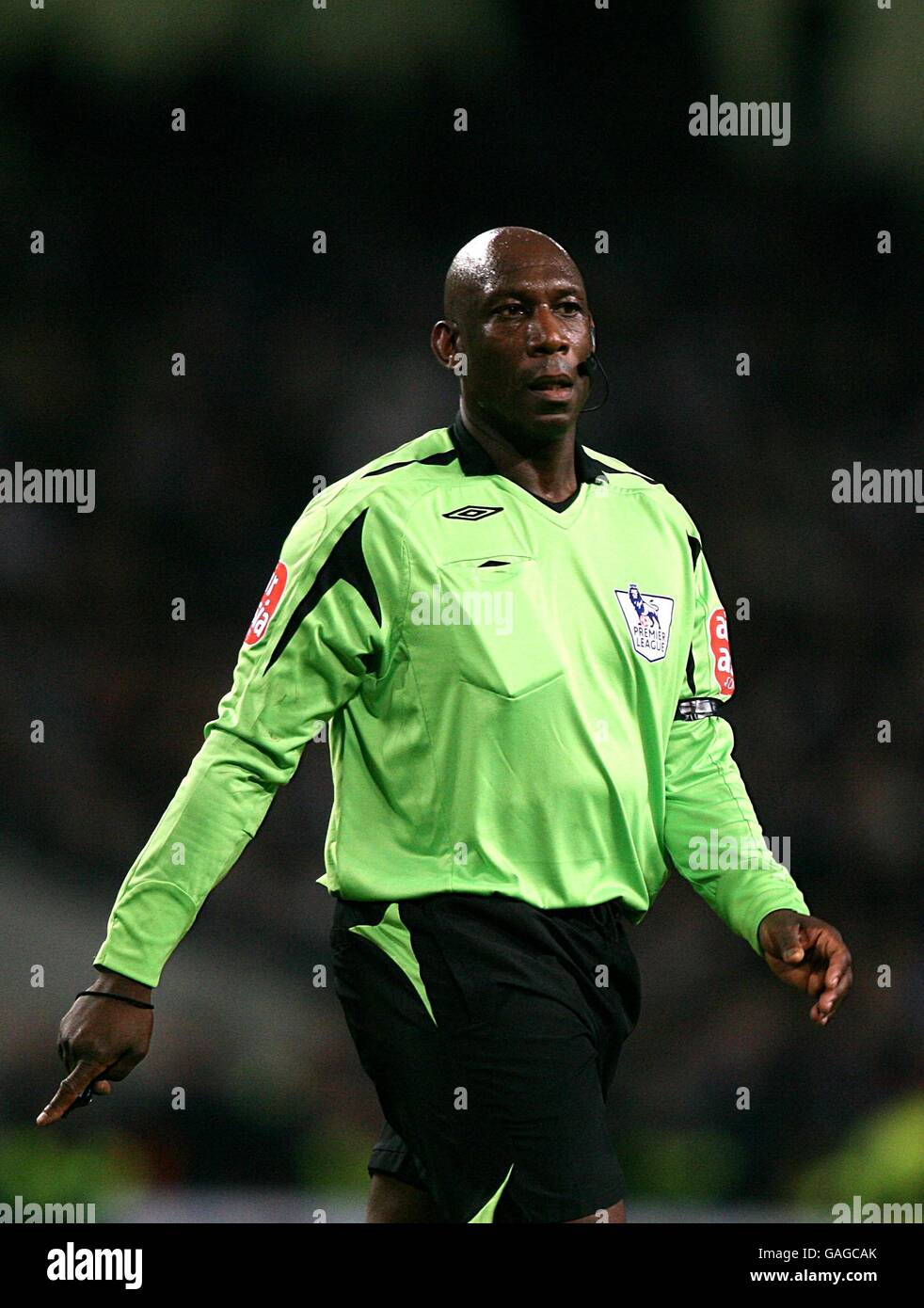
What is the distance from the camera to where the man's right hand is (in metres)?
2.25

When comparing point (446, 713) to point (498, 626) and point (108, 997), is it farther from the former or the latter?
point (108, 997)

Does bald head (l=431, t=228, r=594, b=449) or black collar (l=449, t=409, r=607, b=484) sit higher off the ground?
bald head (l=431, t=228, r=594, b=449)

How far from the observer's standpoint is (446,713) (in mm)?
2459

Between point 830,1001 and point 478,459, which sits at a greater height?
point 478,459

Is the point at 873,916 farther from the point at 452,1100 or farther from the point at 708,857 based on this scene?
the point at 452,1100

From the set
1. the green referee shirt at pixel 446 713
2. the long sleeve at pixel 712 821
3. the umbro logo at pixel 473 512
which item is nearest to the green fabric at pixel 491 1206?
the green referee shirt at pixel 446 713

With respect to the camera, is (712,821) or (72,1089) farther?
(712,821)

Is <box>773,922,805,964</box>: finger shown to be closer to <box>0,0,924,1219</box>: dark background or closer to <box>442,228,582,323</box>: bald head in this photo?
<box>442,228,582,323</box>: bald head

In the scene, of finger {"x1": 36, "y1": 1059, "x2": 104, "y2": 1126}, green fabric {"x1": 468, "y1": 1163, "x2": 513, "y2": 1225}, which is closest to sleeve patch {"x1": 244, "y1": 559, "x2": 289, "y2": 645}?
finger {"x1": 36, "y1": 1059, "x2": 104, "y2": 1126}

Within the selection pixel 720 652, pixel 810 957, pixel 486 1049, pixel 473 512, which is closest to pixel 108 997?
pixel 486 1049

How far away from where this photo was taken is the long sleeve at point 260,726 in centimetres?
237

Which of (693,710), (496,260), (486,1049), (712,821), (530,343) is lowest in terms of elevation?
(486,1049)

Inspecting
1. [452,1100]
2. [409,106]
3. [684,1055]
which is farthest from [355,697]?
[409,106]

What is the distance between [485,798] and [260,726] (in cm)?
31
